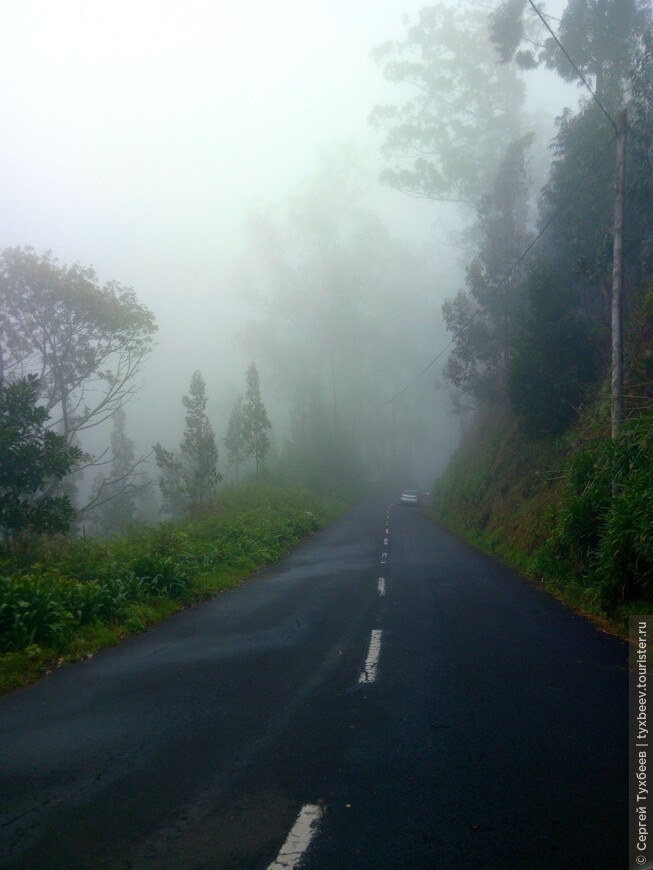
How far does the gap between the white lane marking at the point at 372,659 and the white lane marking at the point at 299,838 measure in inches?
114

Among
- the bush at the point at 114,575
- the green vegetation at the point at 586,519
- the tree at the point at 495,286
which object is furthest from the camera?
the tree at the point at 495,286

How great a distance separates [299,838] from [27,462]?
40.6ft

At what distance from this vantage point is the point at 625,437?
12.5 meters

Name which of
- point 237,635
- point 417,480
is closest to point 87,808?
point 237,635

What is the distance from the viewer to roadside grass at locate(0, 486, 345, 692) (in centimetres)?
877

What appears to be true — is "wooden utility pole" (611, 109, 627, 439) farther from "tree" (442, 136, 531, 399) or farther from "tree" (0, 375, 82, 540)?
"tree" (442, 136, 531, 399)

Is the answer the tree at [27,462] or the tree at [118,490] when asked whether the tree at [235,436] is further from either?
the tree at [27,462]

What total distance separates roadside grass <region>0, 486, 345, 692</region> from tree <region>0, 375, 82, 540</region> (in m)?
0.70

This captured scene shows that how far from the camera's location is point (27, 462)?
14594 mm

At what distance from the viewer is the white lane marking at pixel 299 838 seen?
374cm

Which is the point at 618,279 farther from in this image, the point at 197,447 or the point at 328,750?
the point at 197,447

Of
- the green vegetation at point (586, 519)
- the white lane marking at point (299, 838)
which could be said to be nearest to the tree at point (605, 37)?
the green vegetation at point (586, 519)

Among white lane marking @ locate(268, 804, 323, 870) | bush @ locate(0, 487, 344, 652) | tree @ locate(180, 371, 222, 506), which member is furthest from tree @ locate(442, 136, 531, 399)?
white lane marking @ locate(268, 804, 323, 870)

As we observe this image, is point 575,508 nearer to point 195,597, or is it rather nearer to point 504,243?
point 195,597
